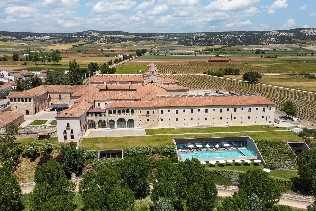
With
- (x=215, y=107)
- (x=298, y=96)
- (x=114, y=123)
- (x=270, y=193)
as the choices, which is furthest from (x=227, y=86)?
(x=270, y=193)

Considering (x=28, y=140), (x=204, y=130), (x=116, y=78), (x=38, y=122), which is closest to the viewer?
(x=28, y=140)

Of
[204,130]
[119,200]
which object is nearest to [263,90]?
[204,130]

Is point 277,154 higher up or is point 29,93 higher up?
point 29,93

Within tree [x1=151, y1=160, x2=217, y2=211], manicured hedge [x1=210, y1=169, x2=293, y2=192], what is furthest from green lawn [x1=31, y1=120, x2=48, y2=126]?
tree [x1=151, y1=160, x2=217, y2=211]

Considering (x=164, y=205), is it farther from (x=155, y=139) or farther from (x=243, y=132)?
(x=243, y=132)

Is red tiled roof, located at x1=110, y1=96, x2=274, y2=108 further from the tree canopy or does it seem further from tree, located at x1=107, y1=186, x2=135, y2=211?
tree, located at x1=107, y1=186, x2=135, y2=211

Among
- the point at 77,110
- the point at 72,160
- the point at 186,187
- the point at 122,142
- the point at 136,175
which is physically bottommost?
the point at 72,160

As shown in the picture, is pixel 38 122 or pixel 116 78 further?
pixel 116 78

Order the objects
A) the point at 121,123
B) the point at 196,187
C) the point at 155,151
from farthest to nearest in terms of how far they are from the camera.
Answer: the point at 121,123 → the point at 155,151 → the point at 196,187
